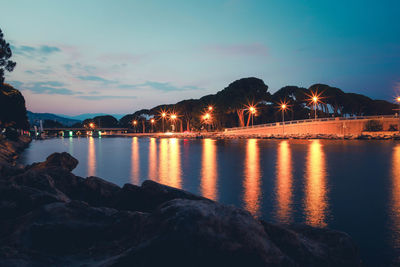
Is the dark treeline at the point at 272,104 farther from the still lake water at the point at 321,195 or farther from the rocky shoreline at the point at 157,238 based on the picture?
the rocky shoreline at the point at 157,238

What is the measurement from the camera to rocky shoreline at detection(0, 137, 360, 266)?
328cm

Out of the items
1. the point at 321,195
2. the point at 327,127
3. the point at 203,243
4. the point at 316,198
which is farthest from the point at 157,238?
the point at 327,127

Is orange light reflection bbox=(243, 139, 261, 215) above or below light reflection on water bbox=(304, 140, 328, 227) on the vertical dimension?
below

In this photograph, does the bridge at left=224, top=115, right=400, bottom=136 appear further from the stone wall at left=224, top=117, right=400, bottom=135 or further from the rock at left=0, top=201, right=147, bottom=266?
the rock at left=0, top=201, right=147, bottom=266

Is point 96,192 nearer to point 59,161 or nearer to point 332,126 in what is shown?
point 59,161

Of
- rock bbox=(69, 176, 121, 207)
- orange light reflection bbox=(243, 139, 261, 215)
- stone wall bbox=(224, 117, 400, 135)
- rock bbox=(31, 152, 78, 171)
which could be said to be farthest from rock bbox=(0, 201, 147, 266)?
stone wall bbox=(224, 117, 400, 135)

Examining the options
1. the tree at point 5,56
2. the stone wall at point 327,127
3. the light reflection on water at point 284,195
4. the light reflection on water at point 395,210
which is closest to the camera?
the light reflection on water at point 395,210

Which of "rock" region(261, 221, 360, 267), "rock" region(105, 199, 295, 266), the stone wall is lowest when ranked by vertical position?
"rock" region(261, 221, 360, 267)

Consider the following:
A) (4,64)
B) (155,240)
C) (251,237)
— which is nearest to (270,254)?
(251,237)

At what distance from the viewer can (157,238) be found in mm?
3410

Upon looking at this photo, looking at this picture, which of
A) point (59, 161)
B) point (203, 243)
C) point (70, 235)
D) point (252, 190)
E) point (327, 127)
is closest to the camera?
point (203, 243)

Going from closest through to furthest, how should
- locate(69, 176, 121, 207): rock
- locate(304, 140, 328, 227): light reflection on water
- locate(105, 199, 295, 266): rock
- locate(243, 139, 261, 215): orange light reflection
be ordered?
1. locate(105, 199, 295, 266): rock
2. locate(69, 176, 121, 207): rock
3. locate(304, 140, 328, 227): light reflection on water
4. locate(243, 139, 261, 215): orange light reflection

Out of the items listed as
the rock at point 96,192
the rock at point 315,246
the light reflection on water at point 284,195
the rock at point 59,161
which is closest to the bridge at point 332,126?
the light reflection on water at point 284,195

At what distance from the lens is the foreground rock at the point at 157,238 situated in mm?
3281
